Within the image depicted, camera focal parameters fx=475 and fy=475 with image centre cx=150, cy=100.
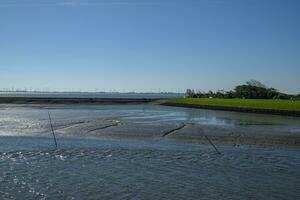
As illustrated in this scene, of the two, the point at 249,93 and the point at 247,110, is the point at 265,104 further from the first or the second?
the point at 249,93

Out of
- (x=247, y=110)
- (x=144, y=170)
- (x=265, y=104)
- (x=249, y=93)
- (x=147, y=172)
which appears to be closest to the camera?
(x=147, y=172)

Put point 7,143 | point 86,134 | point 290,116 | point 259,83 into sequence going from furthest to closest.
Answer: point 259,83 < point 290,116 < point 86,134 < point 7,143

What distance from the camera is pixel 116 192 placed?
1088cm

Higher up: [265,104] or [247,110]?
[265,104]

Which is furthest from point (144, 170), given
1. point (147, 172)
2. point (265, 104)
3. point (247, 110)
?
point (265, 104)

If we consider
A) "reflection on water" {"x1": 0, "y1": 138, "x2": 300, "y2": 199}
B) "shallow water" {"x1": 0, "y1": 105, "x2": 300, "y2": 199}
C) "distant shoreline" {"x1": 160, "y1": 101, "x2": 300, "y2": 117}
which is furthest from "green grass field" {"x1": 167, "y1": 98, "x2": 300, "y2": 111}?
"reflection on water" {"x1": 0, "y1": 138, "x2": 300, "y2": 199}

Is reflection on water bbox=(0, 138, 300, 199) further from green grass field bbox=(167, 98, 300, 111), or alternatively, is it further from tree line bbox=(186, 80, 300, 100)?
tree line bbox=(186, 80, 300, 100)

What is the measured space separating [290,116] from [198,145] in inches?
913

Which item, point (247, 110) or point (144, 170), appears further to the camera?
point (247, 110)

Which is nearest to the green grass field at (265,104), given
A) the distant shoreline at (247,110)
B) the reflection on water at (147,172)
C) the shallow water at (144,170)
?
the distant shoreline at (247,110)

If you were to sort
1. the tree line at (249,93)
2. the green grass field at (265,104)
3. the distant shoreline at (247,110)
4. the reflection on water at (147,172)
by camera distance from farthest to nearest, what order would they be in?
1. the tree line at (249,93)
2. the green grass field at (265,104)
3. the distant shoreline at (247,110)
4. the reflection on water at (147,172)

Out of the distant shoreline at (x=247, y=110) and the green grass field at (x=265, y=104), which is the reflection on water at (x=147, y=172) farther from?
the green grass field at (x=265, y=104)

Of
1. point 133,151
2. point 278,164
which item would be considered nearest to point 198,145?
point 133,151

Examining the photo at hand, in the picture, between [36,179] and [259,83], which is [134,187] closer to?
[36,179]
